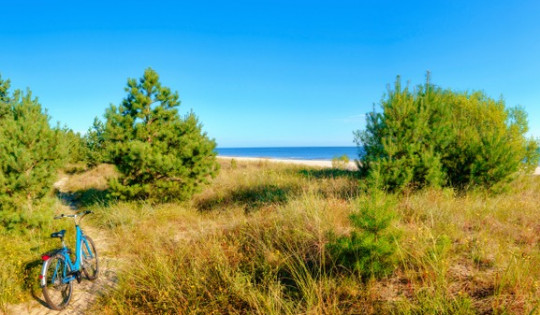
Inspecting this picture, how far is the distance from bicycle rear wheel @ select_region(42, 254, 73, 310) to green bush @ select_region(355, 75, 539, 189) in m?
6.39

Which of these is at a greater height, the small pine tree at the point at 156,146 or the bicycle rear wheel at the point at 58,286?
the small pine tree at the point at 156,146

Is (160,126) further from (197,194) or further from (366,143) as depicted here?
(366,143)

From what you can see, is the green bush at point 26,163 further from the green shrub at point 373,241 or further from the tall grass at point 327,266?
the green shrub at point 373,241

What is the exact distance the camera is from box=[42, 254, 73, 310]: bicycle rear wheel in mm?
3951

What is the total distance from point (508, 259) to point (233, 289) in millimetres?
3644

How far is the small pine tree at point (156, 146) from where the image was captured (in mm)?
7980

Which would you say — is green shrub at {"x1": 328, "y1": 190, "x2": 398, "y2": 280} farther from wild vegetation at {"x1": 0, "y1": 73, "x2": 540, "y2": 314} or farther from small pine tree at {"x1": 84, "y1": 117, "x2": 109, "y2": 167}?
small pine tree at {"x1": 84, "y1": 117, "x2": 109, "y2": 167}

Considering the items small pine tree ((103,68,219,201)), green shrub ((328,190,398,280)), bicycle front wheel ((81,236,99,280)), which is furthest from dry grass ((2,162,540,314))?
small pine tree ((103,68,219,201))

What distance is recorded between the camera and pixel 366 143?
775cm

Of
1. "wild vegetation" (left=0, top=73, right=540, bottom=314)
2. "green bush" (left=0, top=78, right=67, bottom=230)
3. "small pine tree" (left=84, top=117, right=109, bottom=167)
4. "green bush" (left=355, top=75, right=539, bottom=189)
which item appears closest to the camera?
"wild vegetation" (left=0, top=73, right=540, bottom=314)

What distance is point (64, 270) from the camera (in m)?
4.20

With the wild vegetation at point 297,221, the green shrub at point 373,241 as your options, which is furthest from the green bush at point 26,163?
the green shrub at point 373,241

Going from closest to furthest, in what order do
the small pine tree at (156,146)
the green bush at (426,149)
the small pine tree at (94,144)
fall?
the green bush at (426,149)
the small pine tree at (156,146)
the small pine tree at (94,144)

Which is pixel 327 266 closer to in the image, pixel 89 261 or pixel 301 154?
pixel 89 261
